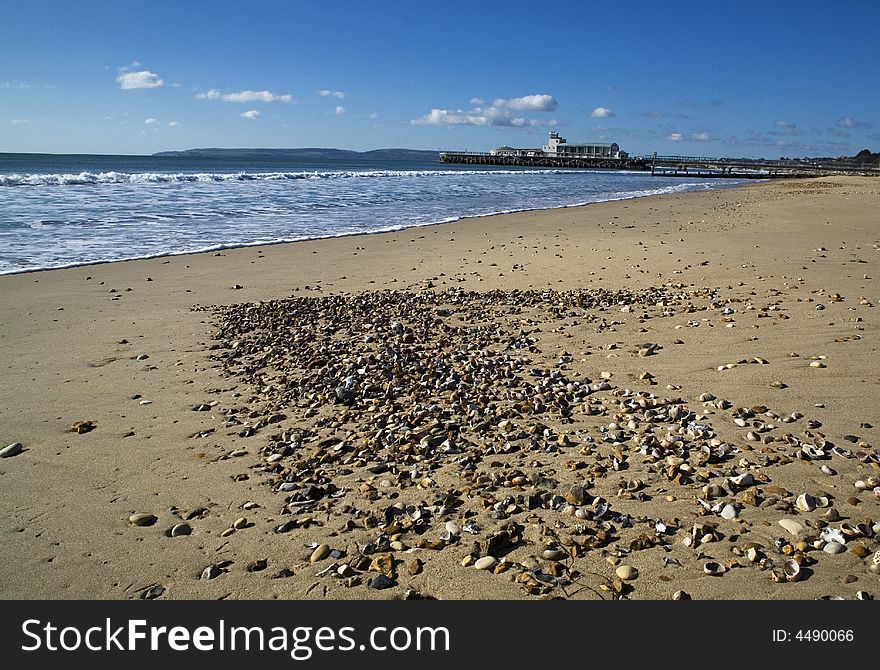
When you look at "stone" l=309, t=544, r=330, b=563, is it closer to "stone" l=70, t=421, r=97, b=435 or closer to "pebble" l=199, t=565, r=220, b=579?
"pebble" l=199, t=565, r=220, b=579

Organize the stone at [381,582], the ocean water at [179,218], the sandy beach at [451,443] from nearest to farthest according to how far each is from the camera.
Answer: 1. the stone at [381,582]
2. the sandy beach at [451,443]
3. the ocean water at [179,218]

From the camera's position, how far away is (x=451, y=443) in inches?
166

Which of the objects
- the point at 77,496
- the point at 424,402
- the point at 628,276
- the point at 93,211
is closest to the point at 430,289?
the point at 628,276

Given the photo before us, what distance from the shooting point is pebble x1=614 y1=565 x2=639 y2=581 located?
2.82m

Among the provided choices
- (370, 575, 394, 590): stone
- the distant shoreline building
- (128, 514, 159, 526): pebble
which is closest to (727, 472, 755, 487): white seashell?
(370, 575, 394, 590): stone

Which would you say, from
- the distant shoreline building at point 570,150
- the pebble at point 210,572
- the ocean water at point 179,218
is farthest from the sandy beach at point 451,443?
the distant shoreline building at point 570,150

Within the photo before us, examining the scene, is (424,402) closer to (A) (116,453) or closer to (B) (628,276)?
(A) (116,453)

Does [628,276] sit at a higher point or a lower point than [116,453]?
higher

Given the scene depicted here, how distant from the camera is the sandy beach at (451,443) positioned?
9.76 ft

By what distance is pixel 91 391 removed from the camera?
5539 millimetres

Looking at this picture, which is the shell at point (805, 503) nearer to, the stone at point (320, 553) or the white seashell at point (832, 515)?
the white seashell at point (832, 515)

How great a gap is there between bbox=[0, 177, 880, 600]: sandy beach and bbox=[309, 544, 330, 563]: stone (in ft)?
0.05

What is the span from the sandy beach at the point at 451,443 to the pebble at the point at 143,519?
2 cm
